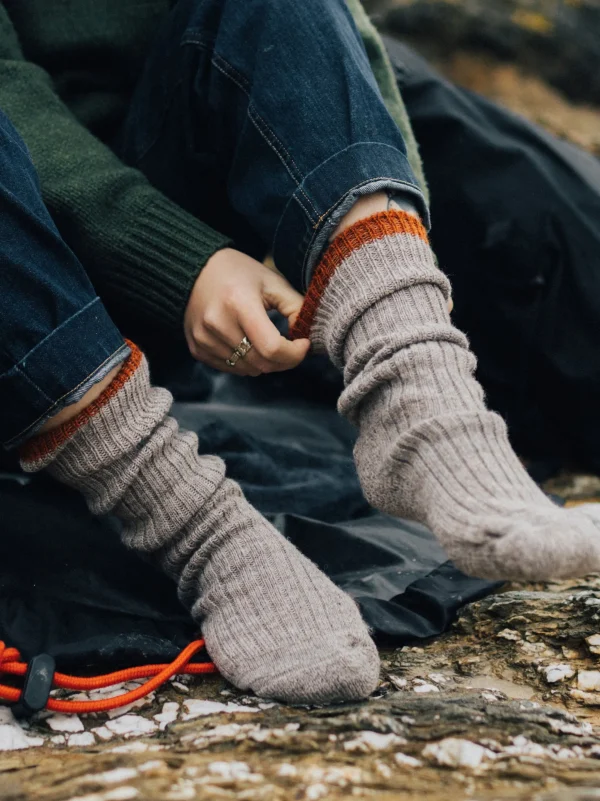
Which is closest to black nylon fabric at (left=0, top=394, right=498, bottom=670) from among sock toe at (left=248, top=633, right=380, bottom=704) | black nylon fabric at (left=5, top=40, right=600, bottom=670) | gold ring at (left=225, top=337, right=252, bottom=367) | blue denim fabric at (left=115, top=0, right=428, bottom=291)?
black nylon fabric at (left=5, top=40, right=600, bottom=670)

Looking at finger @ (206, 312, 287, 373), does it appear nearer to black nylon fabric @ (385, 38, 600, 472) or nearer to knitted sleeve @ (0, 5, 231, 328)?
knitted sleeve @ (0, 5, 231, 328)

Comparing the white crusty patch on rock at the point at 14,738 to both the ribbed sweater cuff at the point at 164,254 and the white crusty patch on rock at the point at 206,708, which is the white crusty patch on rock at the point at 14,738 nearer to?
the white crusty patch on rock at the point at 206,708

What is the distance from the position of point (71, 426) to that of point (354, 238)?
34cm

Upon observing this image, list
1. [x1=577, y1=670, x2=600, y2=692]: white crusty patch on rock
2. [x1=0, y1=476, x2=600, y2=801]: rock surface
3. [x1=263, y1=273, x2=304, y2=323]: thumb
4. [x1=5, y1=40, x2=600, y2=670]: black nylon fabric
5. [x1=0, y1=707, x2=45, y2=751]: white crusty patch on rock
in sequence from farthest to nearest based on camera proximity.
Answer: [x1=5, y1=40, x2=600, y2=670]: black nylon fabric
[x1=263, y1=273, x2=304, y2=323]: thumb
[x1=577, y1=670, x2=600, y2=692]: white crusty patch on rock
[x1=0, y1=707, x2=45, y2=751]: white crusty patch on rock
[x1=0, y1=476, x2=600, y2=801]: rock surface

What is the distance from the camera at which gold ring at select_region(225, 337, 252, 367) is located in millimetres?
914

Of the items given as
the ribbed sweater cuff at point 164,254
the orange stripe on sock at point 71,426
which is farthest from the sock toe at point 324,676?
the ribbed sweater cuff at point 164,254

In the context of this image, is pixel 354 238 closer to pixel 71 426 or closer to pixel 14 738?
pixel 71 426

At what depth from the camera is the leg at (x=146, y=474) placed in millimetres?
760

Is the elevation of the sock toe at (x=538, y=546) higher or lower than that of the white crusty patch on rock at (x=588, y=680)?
higher

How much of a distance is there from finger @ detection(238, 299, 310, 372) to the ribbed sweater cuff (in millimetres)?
98

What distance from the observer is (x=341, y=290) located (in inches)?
33.7

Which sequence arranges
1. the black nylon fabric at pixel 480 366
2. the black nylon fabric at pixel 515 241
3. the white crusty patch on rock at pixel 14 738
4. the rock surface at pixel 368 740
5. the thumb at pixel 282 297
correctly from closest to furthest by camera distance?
the rock surface at pixel 368 740
the white crusty patch on rock at pixel 14 738
the thumb at pixel 282 297
the black nylon fabric at pixel 480 366
the black nylon fabric at pixel 515 241

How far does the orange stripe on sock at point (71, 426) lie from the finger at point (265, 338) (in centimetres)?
13

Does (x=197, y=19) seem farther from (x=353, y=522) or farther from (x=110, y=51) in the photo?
(x=353, y=522)
